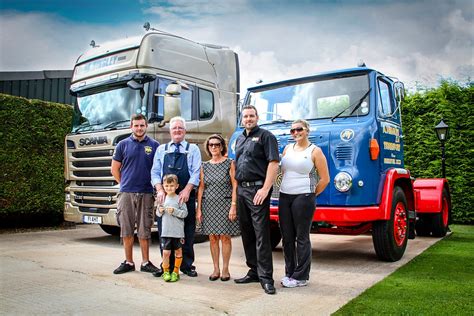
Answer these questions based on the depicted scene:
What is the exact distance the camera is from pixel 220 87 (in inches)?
334

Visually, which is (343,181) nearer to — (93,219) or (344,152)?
(344,152)

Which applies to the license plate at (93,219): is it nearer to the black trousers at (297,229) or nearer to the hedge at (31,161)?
the hedge at (31,161)

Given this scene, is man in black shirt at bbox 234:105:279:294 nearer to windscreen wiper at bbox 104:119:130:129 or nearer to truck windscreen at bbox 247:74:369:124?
truck windscreen at bbox 247:74:369:124

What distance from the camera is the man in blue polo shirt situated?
5.16 m

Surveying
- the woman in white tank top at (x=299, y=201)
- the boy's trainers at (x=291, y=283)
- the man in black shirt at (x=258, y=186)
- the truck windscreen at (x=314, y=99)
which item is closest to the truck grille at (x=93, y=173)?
the truck windscreen at (x=314, y=99)

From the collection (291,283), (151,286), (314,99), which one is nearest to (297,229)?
(291,283)

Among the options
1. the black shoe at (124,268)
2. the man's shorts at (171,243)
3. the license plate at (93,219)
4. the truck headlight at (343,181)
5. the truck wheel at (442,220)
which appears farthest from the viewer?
the truck wheel at (442,220)

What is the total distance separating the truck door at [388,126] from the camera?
5867mm

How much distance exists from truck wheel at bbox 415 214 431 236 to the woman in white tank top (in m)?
5.04

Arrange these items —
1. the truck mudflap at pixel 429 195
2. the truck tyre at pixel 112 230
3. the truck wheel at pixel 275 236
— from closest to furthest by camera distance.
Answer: the truck wheel at pixel 275 236 → the truck mudflap at pixel 429 195 → the truck tyre at pixel 112 230

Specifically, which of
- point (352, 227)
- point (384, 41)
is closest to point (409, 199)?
point (352, 227)

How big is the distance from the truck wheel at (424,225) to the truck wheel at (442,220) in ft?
0.27

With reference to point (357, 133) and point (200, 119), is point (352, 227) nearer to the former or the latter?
point (357, 133)

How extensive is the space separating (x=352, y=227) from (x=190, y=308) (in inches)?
117
